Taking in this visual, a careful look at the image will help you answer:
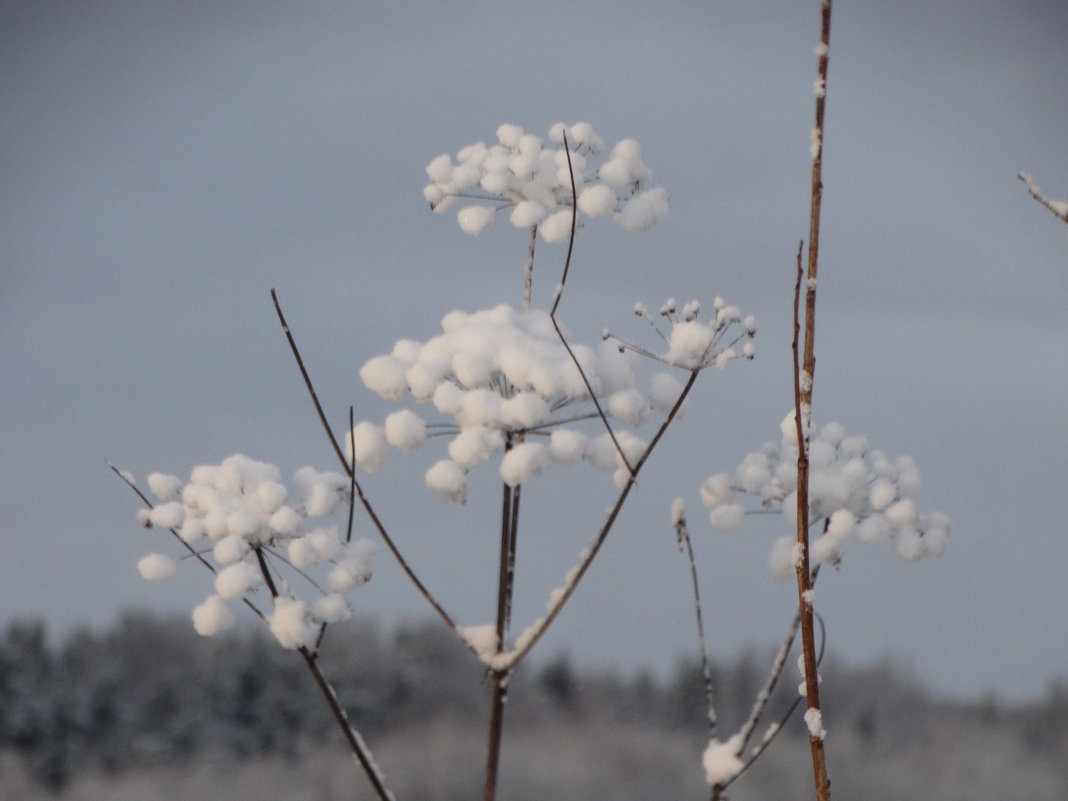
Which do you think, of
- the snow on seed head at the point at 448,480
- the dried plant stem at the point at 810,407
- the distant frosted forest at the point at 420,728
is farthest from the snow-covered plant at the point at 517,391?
the distant frosted forest at the point at 420,728

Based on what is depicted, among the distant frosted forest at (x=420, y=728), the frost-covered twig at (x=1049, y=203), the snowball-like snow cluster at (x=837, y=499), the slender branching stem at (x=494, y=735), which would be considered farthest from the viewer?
the distant frosted forest at (x=420, y=728)

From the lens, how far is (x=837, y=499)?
8.68 feet

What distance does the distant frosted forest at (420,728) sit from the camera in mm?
21500

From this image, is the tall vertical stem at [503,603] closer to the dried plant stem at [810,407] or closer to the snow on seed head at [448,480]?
the snow on seed head at [448,480]

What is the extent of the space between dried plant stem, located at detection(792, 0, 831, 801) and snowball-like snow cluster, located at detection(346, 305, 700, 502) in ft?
2.36

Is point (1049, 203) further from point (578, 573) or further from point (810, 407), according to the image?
point (578, 573)

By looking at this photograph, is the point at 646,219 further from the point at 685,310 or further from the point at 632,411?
the point at 632,411

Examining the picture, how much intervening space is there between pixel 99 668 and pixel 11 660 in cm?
228

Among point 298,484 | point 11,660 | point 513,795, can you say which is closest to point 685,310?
point 298,484

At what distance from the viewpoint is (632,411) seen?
215 cm

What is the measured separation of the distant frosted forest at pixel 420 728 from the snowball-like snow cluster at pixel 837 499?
1633cm

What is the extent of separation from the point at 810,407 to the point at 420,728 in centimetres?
2691

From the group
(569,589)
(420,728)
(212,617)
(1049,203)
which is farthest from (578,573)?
(420,728)

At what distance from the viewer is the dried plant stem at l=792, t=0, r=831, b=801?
4.30 ft
